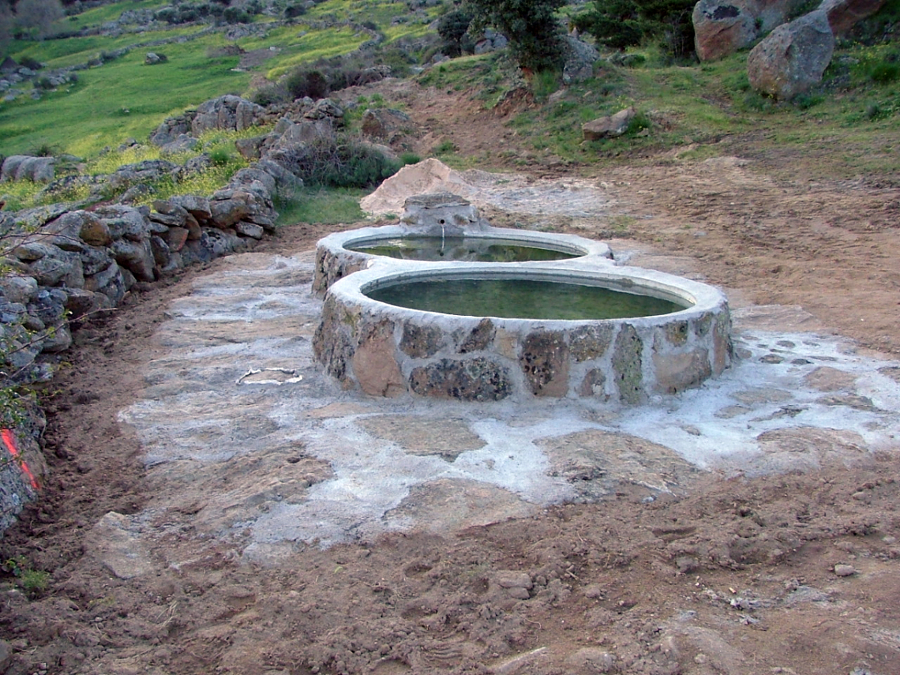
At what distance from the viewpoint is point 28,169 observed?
1634 cm

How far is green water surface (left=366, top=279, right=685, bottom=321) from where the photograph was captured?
4926 mm

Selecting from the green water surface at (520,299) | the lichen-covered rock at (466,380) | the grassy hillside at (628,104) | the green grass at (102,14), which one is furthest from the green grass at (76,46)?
the lichen-covered rock at (466,380)

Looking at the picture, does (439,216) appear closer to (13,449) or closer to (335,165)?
(13,449)

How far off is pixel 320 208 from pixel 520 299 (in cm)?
622

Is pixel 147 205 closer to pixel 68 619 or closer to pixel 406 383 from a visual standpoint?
pixel 406 383

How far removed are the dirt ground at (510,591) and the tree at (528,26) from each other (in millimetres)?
12849

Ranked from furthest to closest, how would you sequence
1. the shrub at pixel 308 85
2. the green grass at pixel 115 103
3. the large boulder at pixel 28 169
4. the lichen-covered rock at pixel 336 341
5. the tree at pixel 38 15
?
the tree at pixel 38 15
the green grass at pixel 115 103
the shrub at pixel 308 85
the large boulder at pixel 28 169
the lichen-covered rock at pixel 336 341

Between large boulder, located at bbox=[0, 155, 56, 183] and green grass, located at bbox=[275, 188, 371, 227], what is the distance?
6.95 metres

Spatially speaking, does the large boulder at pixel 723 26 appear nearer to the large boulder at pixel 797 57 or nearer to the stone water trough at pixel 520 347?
the large boulder at pixel 797 57

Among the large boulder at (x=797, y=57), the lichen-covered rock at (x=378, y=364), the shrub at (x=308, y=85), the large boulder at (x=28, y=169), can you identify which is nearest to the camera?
the lichen-covered rock at (x=378, y=364)

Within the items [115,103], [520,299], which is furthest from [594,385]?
[115,103]

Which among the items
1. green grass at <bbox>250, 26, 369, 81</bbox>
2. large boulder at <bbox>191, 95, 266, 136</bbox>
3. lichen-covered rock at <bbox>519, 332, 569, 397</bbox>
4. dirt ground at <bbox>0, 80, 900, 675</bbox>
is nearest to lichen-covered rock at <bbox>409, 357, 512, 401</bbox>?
lichen-covered rock at <bbox>519, 332, 569, 397</bbox>

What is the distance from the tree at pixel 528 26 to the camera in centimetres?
1475

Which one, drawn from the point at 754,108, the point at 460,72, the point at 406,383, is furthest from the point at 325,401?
the point at 460,72
